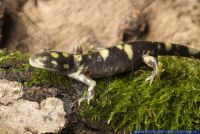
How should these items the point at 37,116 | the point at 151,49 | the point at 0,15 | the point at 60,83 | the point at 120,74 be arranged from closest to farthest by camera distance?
the point at 37,116
the point at 60,83
the point at 120,74
the point at 151,49
the point at 0,15

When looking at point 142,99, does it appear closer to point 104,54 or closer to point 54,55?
point 104,54

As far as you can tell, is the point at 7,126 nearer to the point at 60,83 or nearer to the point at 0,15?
the point at 60,83

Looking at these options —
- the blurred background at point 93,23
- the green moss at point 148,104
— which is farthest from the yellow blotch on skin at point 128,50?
the blurred background at point 93,23

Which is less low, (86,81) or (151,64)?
(151,64)

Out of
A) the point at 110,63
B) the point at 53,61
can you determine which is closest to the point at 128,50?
the point at 110,63

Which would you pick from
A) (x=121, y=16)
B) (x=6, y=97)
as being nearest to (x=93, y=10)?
(x=121, y=16)
